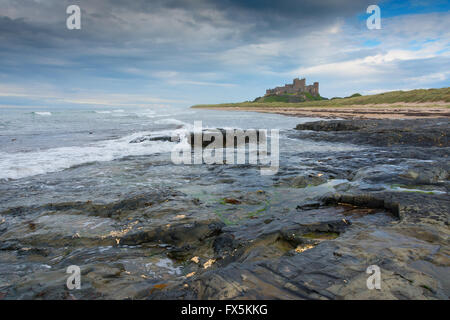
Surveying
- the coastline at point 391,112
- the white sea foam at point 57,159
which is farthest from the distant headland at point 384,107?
the white sea foam at point 57,159

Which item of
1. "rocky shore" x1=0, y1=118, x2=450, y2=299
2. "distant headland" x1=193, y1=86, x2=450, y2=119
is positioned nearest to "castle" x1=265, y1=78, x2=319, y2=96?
"distant headland" x1=193, y1=86, x2=450, y2=119

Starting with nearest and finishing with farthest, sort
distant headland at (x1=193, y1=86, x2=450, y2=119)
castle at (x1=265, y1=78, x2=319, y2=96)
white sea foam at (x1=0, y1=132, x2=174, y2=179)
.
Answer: white sea foam at (x1=0, y1=132, x2=174, y2=179), distant headland at (x1=193, y1=86, x2=450, y2=119), castle at (x1=265, y1=78, x2=319, y2=96)

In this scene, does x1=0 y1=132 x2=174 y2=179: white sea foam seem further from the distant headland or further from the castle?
the castle

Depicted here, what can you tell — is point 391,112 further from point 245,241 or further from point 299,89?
point 299,89

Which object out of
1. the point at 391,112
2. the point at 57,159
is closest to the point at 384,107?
the point at 391,112

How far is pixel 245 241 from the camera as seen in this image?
2.96 meters

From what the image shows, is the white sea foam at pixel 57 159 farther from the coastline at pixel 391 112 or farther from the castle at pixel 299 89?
the castle at pixel 299 89

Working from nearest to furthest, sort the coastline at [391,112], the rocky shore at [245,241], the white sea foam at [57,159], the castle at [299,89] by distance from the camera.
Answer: the rocky shore at [245,241], the white sea foam at [57,159], the coastline at [391,112], the castle at [299,89]

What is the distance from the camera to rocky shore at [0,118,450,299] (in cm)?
191

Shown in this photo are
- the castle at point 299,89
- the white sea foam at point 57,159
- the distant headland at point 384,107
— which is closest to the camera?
the white sea foam at point 57,159

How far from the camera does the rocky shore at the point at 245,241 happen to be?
1.91 m
